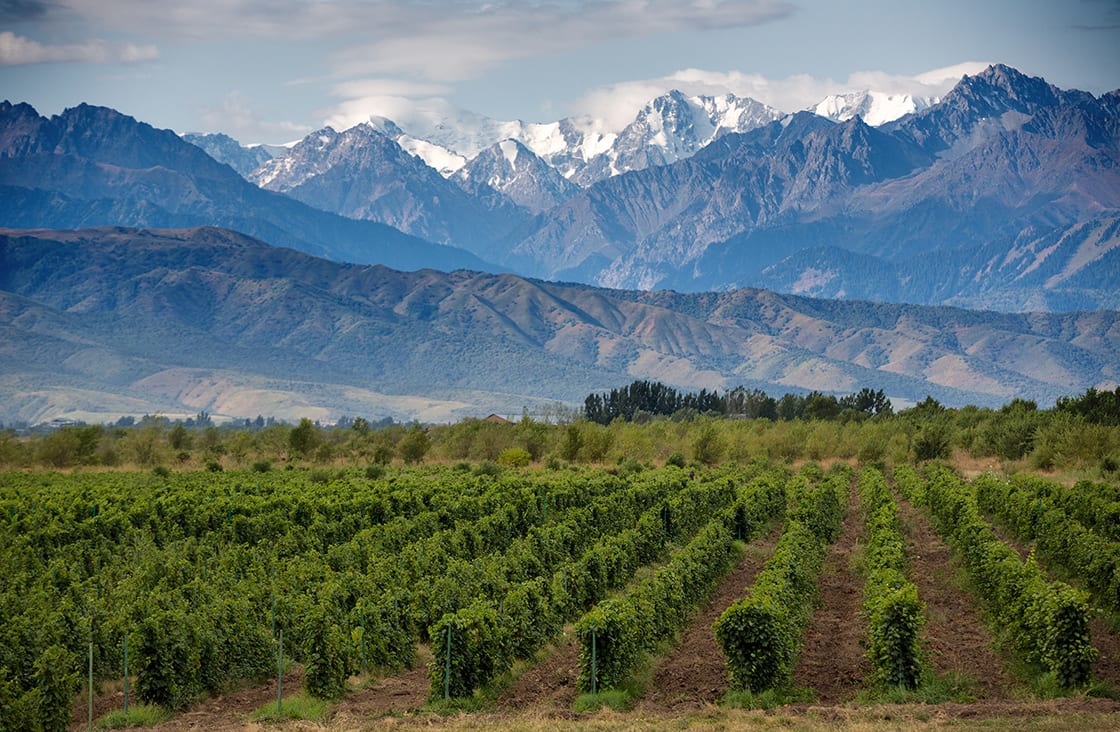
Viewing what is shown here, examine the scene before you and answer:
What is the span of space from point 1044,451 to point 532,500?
46.5 metres

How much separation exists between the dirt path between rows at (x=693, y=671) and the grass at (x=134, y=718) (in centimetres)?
978

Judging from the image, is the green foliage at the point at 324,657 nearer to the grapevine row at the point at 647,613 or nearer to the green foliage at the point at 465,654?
the green foliage at the point at 465,654

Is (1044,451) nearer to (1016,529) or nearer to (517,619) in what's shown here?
(1016,529)

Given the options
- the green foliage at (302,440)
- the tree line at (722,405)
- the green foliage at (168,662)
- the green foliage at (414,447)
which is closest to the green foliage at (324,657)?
the green foliage at (168,662)

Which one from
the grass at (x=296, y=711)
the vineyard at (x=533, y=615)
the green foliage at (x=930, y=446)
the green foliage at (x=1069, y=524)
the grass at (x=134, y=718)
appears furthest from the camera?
the green foliage at (x=930, y=446)

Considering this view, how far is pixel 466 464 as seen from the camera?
302 feet

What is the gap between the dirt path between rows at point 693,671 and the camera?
26.1 m

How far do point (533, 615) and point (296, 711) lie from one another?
6.99 m

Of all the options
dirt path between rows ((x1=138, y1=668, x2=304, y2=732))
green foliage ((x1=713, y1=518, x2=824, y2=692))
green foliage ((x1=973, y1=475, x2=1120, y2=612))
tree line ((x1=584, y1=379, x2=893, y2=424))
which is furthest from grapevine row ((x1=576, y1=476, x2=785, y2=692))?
tree line ((x1=584, y1=379, x2=893, y2=424))

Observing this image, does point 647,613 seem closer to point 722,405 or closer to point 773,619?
point 773,619

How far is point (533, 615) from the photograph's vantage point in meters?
30.6

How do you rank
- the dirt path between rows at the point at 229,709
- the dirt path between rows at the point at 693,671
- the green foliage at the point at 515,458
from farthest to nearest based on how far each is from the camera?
the green foliage at the point at 515,458 < the dirt path between rows at the point at 693,671 < the dirt path between rows at the point at 229,709

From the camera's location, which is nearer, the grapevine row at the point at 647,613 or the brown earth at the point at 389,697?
the brown earth at the point at 389,697

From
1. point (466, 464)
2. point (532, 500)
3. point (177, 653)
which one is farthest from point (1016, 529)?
point (466, 464)
